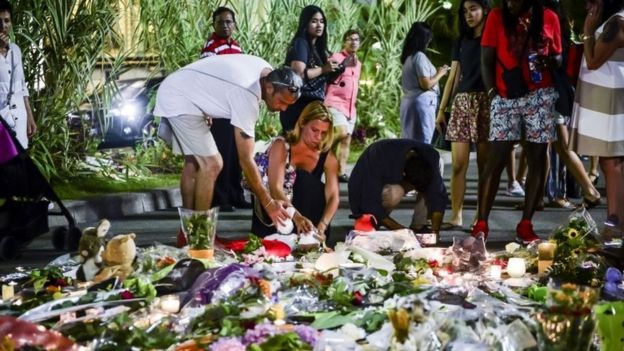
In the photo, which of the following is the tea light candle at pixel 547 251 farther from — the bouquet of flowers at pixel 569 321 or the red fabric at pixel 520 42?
the bouquet of flowers at pixel 569 321

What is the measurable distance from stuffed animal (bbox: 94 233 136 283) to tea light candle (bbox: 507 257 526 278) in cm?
190

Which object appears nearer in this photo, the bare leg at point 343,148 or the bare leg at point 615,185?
the bare leg at point 615,185

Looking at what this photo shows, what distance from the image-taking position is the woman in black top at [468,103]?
10.0 meters

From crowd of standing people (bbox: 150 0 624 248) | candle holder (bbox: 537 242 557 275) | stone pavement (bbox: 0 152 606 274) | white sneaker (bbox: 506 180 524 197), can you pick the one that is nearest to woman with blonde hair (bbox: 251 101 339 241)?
crowd of standing people (bbox: 150 0 624 248)

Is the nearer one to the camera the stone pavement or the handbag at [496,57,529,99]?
the handbag at [496,57,529,99]

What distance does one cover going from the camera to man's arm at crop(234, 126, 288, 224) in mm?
8141

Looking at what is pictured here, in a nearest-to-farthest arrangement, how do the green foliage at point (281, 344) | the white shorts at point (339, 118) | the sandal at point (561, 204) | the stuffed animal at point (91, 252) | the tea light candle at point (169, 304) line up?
the green foliage at point (281, 344)
the tea light candle at point (169, 304)
the stuffed animal at point (91, 252)
the sandal at point (561, 204)
the white shorts at point (339, 118)

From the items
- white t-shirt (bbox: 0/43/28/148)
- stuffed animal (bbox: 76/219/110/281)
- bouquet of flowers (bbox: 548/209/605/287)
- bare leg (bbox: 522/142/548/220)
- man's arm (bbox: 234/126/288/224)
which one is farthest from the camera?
white t-shirt (bbox: 0/43/28/148)

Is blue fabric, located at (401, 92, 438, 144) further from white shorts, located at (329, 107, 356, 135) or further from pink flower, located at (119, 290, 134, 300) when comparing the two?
pink flower, located at (119, 290, 134, 300)

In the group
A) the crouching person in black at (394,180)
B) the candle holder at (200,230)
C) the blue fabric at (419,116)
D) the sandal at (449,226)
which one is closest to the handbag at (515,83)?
the crouching person in black at (394,180)

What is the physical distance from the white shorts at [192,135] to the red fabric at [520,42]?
1924 mm

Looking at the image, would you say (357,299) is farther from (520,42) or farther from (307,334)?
(520,42)

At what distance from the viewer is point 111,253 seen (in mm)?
6402

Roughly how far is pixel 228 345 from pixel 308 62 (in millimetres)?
7107
